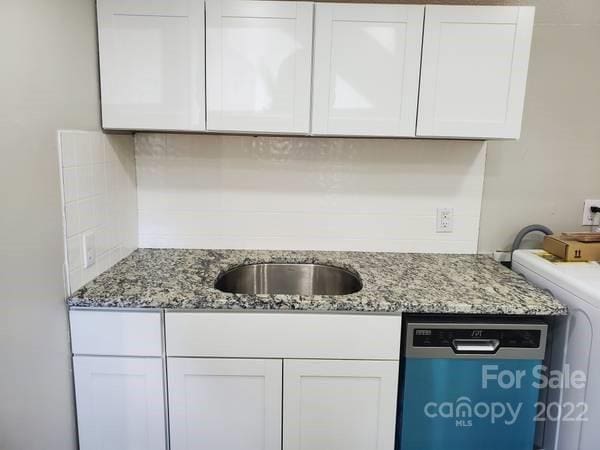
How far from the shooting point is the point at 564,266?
157 cm

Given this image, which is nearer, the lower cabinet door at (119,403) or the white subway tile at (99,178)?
the lower cabinet door at (119,403)

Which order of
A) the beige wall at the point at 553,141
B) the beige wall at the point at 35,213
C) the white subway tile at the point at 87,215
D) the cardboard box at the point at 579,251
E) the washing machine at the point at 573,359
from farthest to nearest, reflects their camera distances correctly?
the beige wall at the point at 553,141, the cardboard box at the point at 579,251, the white subway tile at the point at 87,215, the washing machine at the point at 573,359, the beige wall at the point at 35,213

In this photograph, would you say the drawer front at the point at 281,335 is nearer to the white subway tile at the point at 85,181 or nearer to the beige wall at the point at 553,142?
the white subway tile at the point at 85,181

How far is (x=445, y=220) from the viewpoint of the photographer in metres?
1.95

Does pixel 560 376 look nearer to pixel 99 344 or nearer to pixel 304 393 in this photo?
pixel 304 393

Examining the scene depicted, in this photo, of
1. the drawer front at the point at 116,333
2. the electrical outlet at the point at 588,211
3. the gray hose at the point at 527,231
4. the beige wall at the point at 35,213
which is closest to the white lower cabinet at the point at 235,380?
the drawer front at the point at 116,333

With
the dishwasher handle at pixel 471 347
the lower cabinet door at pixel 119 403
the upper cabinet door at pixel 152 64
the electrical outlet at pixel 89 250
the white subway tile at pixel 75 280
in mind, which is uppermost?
the upper cabinet door at pixel 152 64

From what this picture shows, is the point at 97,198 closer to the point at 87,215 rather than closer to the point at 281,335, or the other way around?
the point at 87,215

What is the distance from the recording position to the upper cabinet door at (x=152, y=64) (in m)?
1.50

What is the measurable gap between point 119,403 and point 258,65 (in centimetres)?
132

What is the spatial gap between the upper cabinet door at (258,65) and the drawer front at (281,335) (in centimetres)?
71

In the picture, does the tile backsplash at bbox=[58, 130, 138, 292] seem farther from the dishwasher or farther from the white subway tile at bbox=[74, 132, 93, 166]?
the dishwasher

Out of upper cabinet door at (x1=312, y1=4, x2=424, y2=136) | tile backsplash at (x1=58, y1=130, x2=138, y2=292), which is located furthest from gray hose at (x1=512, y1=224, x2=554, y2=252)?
tile backsplash at (x1=58, y1=130, x2=138, y2=292)

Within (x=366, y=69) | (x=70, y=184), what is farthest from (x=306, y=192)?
(x=70, y=184)
